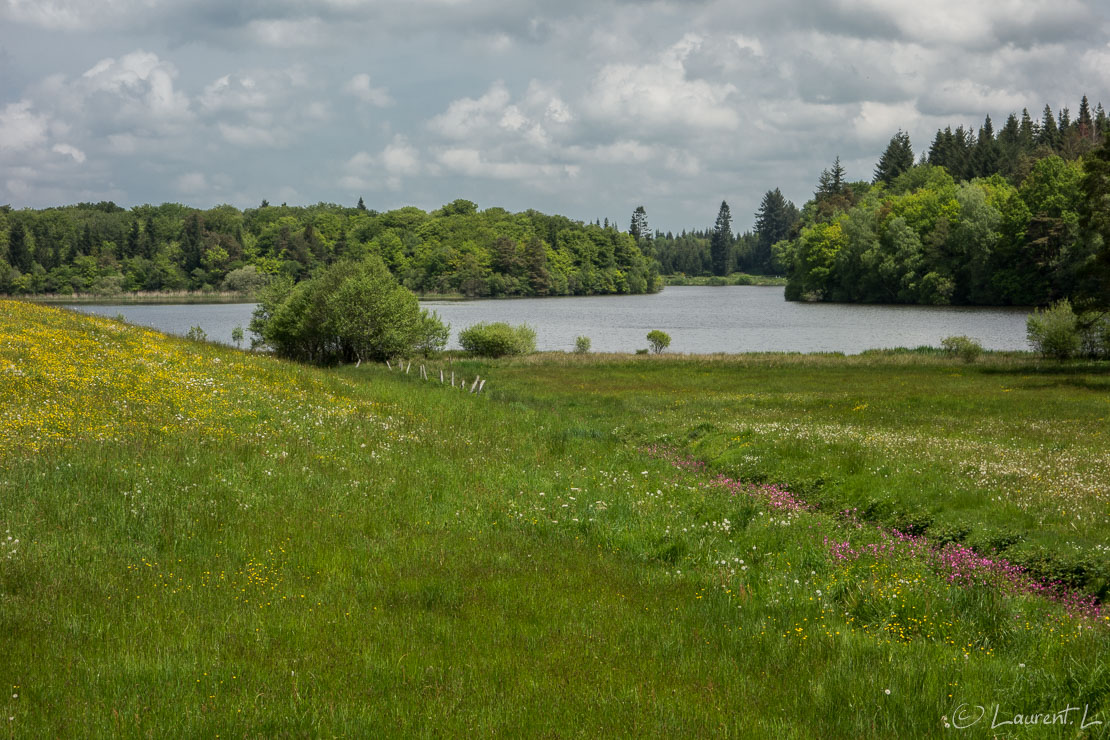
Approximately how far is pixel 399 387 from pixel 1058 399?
33122 millimetres

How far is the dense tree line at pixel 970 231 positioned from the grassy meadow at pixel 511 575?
93308 millimetres

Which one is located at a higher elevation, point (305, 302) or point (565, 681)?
point (305, 302)

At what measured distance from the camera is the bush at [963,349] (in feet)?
194

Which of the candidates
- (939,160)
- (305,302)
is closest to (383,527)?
(305,302)

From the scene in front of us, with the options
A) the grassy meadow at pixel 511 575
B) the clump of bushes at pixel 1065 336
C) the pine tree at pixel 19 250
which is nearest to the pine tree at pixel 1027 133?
the clump of bushes at pixel 1065 336

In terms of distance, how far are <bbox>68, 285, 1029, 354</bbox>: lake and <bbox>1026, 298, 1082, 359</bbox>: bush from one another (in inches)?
736

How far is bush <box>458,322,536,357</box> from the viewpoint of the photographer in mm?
71125

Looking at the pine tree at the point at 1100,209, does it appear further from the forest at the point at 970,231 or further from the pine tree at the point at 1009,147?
the pine tree at the point at 1009,147

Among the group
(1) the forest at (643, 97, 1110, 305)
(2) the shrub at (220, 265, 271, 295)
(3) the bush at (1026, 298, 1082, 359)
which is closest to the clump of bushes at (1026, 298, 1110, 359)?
(3) the bush at (1026, 298, 1082, 359)

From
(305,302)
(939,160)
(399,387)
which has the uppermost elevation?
(939,160)

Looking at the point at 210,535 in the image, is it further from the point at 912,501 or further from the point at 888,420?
the point at 888,420

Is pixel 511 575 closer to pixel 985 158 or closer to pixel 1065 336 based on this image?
pixel 1065 336

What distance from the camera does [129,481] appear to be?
41.8 ft

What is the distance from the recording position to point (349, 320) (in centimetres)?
6091
